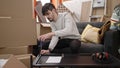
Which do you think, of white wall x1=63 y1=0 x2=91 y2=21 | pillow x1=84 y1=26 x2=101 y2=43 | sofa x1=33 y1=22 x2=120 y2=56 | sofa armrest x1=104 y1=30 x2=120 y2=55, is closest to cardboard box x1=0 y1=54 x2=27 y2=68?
sofa x1=33 y1=22 x2=120 y2=56

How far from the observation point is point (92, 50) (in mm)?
2600

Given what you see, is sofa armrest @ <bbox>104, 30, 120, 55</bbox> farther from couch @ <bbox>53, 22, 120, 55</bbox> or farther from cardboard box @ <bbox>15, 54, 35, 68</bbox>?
cardboard box @ <bbox>15, 54, 35, 68</bbox>

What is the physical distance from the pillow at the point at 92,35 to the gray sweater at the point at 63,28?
1.37 feet

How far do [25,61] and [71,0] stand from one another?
9.81 ft

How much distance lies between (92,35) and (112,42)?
0.43 meters

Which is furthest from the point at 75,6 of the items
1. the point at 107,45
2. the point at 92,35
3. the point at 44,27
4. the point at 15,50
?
the point at 15,50

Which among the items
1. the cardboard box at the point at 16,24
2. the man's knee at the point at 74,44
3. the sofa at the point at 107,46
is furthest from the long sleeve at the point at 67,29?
the cardboard box at the point at 16,24

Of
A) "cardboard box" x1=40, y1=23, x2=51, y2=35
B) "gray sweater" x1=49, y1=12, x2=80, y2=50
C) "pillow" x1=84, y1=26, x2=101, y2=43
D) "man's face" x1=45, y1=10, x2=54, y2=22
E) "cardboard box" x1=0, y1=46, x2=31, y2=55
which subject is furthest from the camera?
"cardboard box" x1=40, y1=23, x2=51, y2=35

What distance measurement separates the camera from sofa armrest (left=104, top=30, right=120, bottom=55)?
250 cm

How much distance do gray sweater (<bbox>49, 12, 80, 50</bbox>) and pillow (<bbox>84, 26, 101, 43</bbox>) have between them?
0.42 meters

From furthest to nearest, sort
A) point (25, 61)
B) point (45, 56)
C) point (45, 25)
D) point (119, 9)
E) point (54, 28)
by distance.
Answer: point (45, 25) → point (119, 9) → point (54, 28) → point (45, 56) → point (25, 61)

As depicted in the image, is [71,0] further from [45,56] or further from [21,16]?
[21,16]

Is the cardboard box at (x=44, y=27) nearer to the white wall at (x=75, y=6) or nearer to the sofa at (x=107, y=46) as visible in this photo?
the white wall at (x=75, y=6)

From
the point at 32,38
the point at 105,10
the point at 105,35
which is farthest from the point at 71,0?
the point at 32,38
